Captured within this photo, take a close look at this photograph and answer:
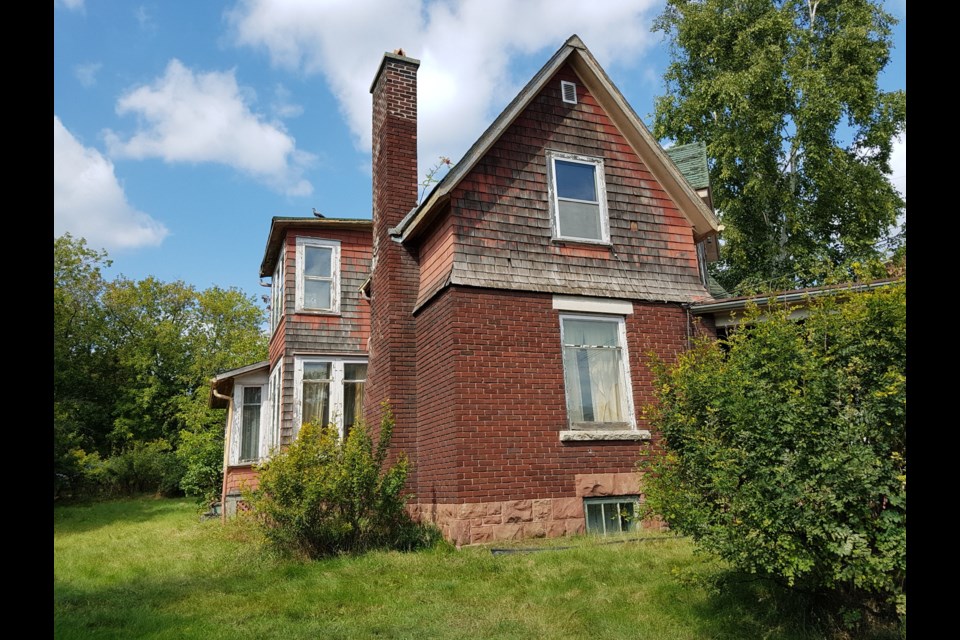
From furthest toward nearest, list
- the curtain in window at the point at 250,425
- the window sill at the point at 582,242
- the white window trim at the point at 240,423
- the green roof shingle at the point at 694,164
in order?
the curtain in window at the point at 250,425, the white window trim at the point at 240,423, the green roof shingle at the point at 694,164, the window sill at the point at 582,242

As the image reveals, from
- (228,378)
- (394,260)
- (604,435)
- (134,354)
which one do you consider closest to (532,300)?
(604,435)

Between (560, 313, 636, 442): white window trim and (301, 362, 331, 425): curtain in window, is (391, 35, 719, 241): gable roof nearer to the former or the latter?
(560, 313, 636, 442): white window trim

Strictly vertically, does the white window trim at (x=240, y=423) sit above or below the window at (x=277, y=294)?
below

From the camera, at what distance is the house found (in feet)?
35.9

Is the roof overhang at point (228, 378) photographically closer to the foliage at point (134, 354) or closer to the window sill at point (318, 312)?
the window sill at point (318, 312)

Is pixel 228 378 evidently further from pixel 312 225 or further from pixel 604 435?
pixel 604 435

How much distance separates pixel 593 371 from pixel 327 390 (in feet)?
24.6

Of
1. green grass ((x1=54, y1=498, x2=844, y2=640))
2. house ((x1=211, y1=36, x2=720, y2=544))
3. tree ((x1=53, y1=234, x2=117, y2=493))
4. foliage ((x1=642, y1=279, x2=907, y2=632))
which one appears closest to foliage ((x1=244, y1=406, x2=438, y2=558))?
green grass ((x1=54, y1=498, x2=844, y2=640))

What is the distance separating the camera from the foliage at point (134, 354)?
117 feet

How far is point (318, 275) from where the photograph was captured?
17.7 meters

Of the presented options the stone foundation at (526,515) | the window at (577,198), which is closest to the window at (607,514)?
the stone foundation at (526,515)

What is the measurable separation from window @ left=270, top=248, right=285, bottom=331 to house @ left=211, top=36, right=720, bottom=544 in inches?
176

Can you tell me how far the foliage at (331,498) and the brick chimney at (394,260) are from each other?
1681mm
